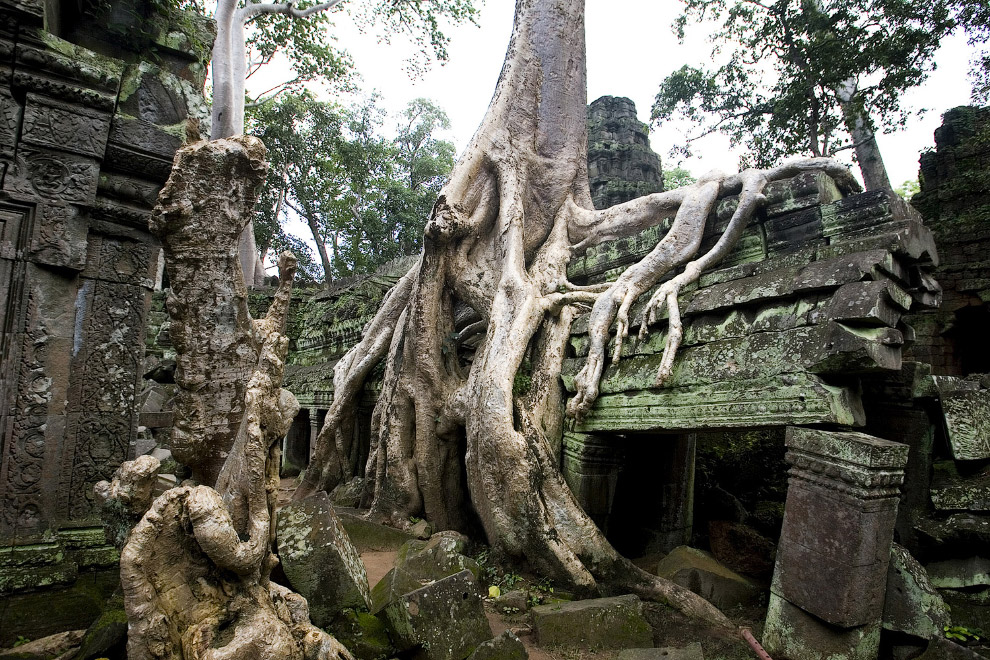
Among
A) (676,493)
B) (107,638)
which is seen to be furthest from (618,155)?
(107,638)

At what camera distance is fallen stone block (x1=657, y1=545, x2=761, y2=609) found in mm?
3689

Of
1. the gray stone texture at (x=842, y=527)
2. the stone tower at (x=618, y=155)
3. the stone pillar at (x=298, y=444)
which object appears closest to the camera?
the gray stone texture at (x=842, y=527)

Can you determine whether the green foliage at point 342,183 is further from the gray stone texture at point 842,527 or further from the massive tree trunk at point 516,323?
the gray stone texture at point 842,527

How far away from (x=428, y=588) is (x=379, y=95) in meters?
20.2

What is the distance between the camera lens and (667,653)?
289 cm

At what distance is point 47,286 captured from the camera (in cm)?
287

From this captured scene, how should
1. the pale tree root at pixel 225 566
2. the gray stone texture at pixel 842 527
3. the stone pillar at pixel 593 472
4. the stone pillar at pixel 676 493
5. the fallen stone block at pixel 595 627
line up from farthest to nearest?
1. the stone pillar at pixel 676 493
2. the stone pillar at pixel 593 472
3. the fallen stone block at pixel 595 627
4. the gray stone texture at pixel 842 527
5. the pale tree root at pixel 225 566

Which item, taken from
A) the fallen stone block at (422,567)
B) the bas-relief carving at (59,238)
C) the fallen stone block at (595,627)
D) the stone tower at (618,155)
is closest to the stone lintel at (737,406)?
the fallen stone block at (595,627)

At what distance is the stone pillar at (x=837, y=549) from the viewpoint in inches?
107

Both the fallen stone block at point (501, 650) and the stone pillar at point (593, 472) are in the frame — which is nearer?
the fallen stone block at point (501, 650)

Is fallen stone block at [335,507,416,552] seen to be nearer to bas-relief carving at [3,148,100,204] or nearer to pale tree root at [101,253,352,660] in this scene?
pale tree root at [101,253,352,660]

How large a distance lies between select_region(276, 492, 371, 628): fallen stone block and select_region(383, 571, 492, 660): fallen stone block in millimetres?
238

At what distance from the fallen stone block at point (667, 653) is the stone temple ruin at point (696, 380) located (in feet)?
1.33

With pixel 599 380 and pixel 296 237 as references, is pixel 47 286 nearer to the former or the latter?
pixel 599 380
